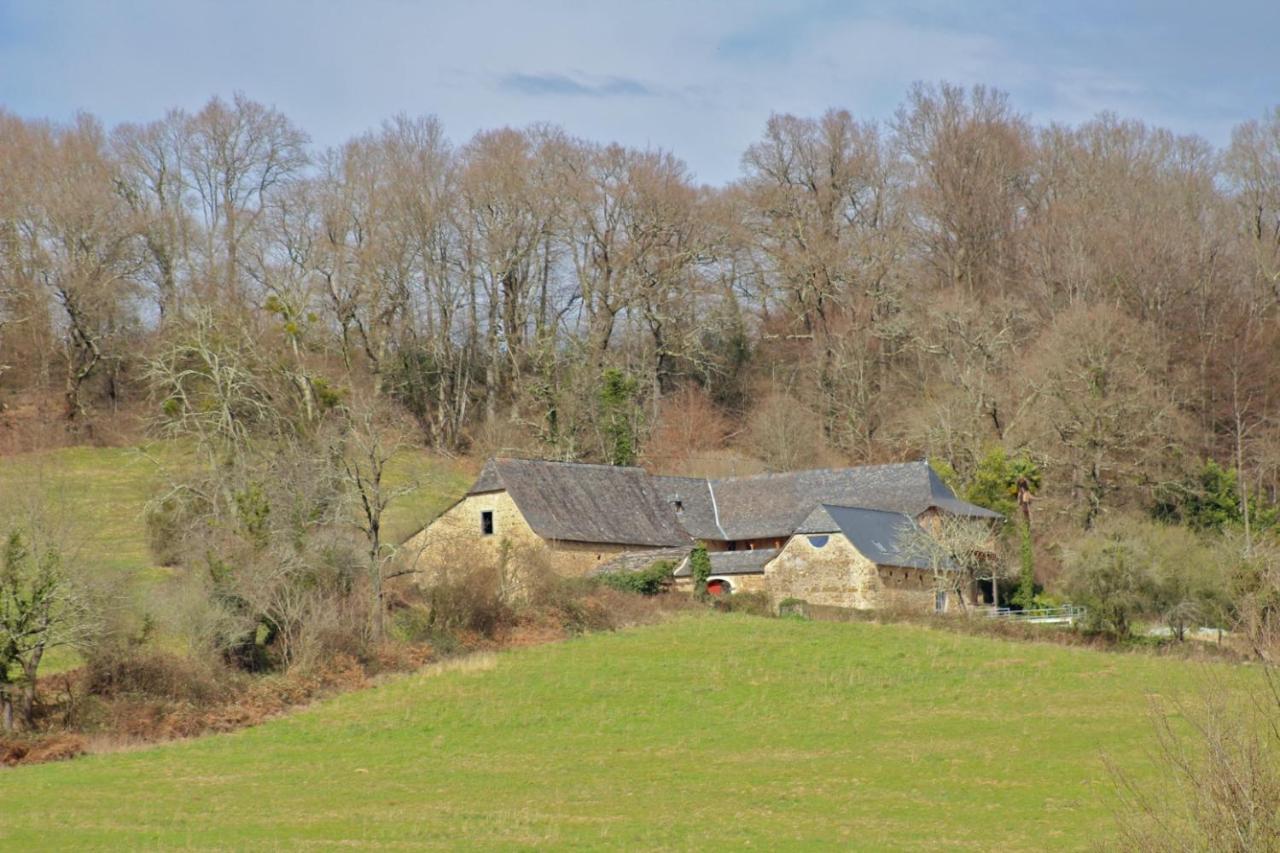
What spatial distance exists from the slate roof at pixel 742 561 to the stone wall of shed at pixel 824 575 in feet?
1.91

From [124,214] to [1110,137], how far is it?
143ft

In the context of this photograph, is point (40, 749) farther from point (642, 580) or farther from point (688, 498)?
point (688, 498)

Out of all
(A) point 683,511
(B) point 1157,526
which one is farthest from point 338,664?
(B) point 1157,526

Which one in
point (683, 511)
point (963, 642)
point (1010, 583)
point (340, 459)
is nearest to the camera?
point (963, 642)

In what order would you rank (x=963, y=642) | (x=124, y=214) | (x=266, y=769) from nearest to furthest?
(x=266, y=769) → (x=963, y=642) → (x=124, y=214)

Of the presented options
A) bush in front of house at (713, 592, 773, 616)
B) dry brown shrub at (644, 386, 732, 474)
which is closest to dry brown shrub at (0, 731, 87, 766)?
bush in front of house at (713, 592, 773, 616)

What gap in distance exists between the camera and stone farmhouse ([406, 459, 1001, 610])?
1882 inches

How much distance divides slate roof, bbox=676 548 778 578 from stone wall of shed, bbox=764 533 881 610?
0.58 metres

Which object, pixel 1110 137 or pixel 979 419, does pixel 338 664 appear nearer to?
pixel 979 419

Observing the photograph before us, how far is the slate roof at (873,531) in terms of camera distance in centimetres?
4784

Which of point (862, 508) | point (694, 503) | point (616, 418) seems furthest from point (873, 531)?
point (616, 418)

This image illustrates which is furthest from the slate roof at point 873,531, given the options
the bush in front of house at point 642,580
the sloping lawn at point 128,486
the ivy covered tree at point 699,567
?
the sloping lawn at point 128,486

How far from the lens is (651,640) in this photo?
3872 centimetres

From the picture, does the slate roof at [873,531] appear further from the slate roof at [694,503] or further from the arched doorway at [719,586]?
the slate roof at [694,503]
